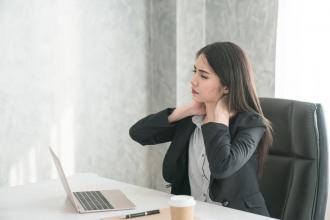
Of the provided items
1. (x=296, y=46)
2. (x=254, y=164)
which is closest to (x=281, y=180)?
(x=254, y=164)

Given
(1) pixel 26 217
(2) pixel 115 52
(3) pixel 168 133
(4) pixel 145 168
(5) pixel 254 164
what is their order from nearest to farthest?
(1) pixel 26 217
(5) pixel 254 164
(3) pixel 168 133
(2) pixel 115 52
(4) pixel 145 168

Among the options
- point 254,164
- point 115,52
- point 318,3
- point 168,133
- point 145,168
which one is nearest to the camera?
point 254,164

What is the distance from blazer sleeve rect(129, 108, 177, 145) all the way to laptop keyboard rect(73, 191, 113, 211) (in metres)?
0.39

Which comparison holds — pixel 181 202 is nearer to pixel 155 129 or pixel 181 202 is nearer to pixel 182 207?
pixel 182 207

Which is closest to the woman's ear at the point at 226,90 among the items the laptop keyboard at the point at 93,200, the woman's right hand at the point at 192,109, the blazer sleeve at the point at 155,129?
the woman's right hand at the point at 192,109

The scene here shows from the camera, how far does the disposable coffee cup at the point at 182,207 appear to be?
1.23 m

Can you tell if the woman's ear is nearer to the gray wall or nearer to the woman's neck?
the woman's neck

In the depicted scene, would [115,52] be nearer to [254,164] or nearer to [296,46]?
[296,46]

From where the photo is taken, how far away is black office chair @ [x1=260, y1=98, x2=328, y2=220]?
1618 mm

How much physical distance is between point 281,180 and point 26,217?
85cm

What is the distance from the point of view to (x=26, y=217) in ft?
4.87

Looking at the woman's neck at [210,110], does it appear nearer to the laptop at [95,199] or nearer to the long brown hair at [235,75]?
the long brown hair at [235,75]

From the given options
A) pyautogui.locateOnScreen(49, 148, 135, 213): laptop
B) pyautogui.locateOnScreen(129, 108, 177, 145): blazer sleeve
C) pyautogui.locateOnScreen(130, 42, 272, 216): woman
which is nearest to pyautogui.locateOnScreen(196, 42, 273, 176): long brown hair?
pyautogui.locateOnScreen(130, 42, 272, 216): woman

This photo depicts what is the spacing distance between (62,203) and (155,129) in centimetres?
54
